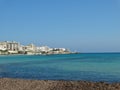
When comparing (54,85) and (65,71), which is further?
(65,71)

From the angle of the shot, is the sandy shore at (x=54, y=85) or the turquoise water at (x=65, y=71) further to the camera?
the turquoise water at (x=65, y=71)

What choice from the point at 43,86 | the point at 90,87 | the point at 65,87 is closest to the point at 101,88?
the point at 90,87

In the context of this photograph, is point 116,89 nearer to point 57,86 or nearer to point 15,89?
point 57,86

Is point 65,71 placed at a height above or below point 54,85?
below

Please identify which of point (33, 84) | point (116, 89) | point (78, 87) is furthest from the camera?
point (33, 84)

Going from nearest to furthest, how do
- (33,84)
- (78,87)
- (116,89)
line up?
(116,89), (78,87), (33,84)

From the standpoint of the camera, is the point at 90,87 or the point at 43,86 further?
the point at 43,86

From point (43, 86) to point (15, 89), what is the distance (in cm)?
171

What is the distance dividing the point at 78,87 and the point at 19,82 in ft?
14.4

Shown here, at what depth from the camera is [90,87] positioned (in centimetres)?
1841

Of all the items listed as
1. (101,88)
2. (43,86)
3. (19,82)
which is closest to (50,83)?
(43,86)

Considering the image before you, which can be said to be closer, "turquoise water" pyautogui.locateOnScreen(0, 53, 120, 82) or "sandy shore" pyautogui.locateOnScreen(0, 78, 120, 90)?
"sandy shore" pyautogui.locateOnScreen(0, 78, 120, 90)

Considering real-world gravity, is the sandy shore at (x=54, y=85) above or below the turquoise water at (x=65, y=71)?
above

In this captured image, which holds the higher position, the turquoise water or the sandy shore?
the sandy shore
